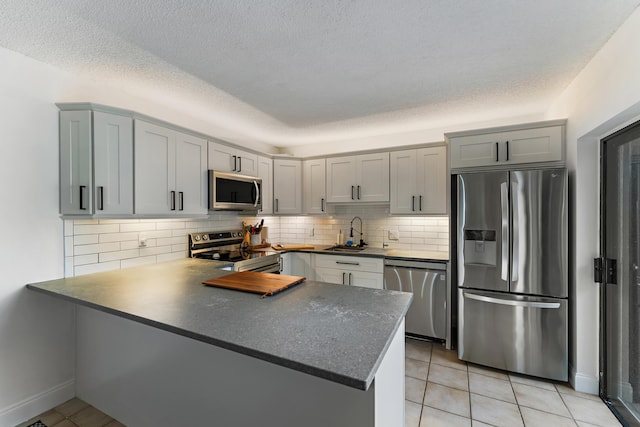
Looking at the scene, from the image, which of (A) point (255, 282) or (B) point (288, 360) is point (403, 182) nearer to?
(A) point (255, 282)

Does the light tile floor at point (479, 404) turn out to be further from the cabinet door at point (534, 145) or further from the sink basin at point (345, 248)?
the cabinet door at point (534, 145)

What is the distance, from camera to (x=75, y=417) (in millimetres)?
2035

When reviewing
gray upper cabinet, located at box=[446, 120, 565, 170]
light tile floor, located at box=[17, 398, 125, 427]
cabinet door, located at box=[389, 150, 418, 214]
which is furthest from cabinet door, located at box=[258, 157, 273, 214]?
light tile floor, located at box=[17, 398, 125, 427]

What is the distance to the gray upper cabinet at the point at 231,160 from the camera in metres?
3.04

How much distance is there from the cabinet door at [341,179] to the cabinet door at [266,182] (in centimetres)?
78

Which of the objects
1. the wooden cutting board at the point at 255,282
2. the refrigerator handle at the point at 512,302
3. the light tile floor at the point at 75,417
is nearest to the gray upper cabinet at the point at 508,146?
the refrigerator handle at the point at 512,302

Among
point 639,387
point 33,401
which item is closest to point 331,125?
point 639,387

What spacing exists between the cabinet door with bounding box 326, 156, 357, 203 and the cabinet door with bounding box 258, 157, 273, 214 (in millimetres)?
783

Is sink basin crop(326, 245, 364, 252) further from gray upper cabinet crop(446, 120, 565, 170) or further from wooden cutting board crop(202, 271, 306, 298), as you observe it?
wooden cutting board crop(202, 271, 306, 298)

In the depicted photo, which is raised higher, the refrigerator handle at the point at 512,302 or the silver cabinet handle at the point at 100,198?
the silver cabinet handle at the point at 100,198

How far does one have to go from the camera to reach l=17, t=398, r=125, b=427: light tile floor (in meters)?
1.97

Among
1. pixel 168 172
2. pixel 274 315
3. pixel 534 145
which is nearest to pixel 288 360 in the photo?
pixel 274 315

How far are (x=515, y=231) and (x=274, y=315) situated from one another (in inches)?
88.1

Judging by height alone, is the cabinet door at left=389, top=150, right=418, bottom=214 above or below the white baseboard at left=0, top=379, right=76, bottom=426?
Result: above
